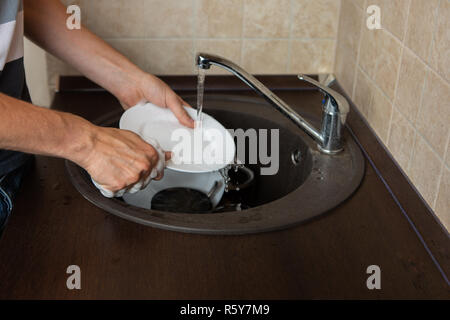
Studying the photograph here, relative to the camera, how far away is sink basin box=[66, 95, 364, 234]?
991 mm

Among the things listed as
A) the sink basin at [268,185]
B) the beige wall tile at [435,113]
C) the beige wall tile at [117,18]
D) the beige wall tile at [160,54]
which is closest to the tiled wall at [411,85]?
the beige wall tile at [435,113]

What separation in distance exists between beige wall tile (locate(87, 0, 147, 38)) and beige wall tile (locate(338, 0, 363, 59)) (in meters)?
0.52

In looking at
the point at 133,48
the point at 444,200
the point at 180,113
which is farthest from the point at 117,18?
the point at 444,200

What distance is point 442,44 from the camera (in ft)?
3.18

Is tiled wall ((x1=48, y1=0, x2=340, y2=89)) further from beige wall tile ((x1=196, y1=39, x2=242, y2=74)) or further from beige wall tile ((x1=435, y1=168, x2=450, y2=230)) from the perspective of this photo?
beige wall tile ((x1=435, y1=168, x2=450, y2=230))

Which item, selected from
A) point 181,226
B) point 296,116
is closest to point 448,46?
point 296,116

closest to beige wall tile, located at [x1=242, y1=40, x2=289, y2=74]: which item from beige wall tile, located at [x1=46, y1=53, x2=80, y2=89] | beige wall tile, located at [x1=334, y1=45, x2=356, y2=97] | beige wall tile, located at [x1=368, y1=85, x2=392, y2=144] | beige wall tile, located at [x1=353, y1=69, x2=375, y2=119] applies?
beige wall tile, located at [x1=334, y1=45, x2=356, y2=97]

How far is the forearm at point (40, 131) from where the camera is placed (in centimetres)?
92

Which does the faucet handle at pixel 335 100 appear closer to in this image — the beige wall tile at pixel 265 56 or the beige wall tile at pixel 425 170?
the beige wall tile at pixel 425 170

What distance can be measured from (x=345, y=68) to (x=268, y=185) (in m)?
0.38

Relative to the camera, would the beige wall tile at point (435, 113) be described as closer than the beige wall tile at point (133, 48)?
Yes

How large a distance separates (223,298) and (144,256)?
158 millimetres

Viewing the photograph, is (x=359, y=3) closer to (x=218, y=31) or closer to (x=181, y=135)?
(x=218, y=31)

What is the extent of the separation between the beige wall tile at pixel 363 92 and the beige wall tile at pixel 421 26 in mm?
227
